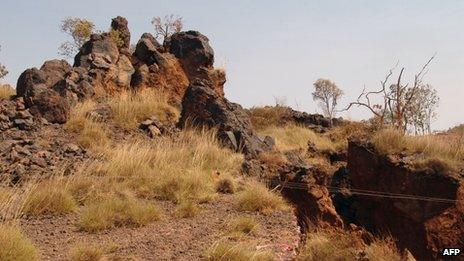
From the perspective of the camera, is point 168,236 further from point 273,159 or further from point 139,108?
point 139,108

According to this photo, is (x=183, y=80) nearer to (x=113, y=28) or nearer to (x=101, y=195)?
(x=113, y=28)

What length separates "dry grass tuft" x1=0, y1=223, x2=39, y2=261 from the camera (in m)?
5.08

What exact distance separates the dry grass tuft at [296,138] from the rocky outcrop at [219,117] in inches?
85.8

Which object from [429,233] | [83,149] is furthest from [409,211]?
[83,149]

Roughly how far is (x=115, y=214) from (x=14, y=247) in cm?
196

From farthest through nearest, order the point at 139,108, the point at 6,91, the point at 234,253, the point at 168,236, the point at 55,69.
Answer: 1. the point at 55,69
2. the point at 139,108
3. the point at 6,91
4. the point at 168,236
5. the point at 234,253

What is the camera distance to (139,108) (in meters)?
13.4

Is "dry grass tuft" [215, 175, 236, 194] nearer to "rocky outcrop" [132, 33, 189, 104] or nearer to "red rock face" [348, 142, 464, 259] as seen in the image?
"red rock face" [348, 142, 464, 259]

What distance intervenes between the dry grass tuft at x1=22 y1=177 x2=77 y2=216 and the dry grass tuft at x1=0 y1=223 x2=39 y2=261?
1.83 m

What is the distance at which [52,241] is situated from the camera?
6.28m

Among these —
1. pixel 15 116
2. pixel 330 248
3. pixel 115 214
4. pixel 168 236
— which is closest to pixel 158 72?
pixel 15 116

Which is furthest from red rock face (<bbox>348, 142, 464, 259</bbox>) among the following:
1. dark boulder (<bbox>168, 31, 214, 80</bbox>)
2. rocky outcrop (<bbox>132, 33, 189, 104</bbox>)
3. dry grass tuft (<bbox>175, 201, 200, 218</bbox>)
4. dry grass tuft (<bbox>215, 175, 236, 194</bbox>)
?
dark boulder (<bbox>168, 31, 214, 80</bbox>)

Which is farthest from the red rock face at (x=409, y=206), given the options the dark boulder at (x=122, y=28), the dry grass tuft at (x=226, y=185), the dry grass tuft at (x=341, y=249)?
the dark boulder at (x=122, y=28)

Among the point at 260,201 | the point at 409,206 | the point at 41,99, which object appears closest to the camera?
the point at 260,201
